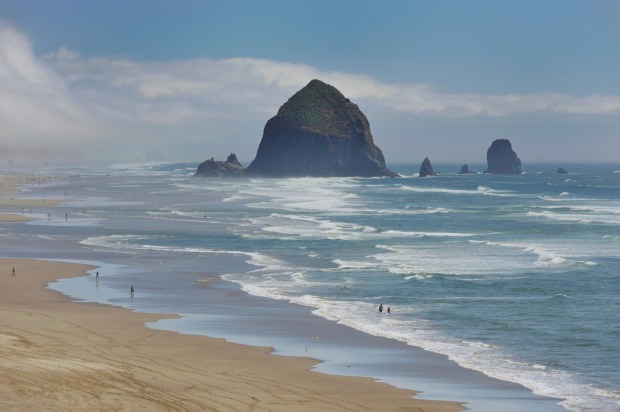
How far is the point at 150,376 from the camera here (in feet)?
87.5

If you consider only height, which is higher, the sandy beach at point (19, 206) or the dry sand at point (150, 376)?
the sandy beach at point (19, 206)

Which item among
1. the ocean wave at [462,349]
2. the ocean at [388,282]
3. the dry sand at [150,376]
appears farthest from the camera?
the ocean at [388,282]

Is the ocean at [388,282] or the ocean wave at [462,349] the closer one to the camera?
the ocean wave at [462,349]

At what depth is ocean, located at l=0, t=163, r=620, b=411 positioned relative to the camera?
31250 millimetres

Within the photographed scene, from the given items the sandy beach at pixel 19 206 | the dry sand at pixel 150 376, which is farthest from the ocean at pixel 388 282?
the sandy beach at pixel 19 206

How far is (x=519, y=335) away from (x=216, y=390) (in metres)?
14.4

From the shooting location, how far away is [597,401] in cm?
2564

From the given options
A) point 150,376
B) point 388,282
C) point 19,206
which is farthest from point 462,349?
point 19,206

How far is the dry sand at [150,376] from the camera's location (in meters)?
23.6

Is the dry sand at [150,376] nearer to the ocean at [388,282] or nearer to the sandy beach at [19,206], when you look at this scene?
the ocean at [388,282]

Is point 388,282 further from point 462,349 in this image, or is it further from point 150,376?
point 150,376

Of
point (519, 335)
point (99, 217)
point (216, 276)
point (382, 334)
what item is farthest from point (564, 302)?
point (99, 217)

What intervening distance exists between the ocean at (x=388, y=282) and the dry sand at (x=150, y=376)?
1694 mm

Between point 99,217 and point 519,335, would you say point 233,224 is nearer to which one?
point 99,217
